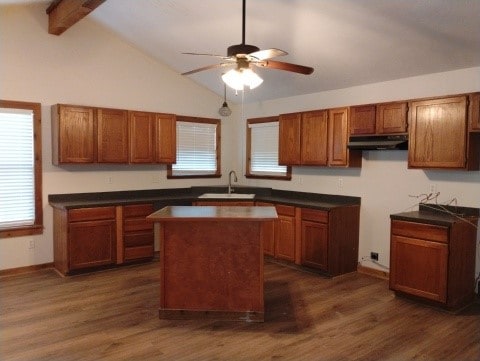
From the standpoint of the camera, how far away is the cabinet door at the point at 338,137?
471cm

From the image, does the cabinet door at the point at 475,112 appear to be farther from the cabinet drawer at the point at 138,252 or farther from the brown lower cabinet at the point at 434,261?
the cabinet drawer at the point at 138,252

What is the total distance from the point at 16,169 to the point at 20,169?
0.04 metres

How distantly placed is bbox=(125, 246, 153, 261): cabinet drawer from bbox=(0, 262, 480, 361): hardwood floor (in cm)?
67

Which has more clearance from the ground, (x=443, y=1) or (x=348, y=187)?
(x=443, y=1)

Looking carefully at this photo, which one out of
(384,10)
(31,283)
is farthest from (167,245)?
(384,10)

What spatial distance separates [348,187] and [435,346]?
92.9 inches

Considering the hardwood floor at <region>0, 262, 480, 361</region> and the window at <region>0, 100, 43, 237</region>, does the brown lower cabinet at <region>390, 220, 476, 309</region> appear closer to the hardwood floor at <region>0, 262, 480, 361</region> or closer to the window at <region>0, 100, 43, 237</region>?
the hardwood floor at <region>0, 262, 480, 361</region>

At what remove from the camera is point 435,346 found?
2.97 metres

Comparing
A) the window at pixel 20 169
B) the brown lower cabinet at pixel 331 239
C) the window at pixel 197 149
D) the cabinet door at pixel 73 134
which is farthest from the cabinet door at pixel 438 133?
the window at pixel 20 169

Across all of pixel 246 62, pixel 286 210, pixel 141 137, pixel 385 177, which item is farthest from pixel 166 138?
pixel 385 177

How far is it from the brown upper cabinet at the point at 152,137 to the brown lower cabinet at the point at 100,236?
72cm

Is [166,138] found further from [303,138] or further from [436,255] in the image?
[436,255]

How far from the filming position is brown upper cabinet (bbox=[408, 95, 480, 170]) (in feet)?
12.0

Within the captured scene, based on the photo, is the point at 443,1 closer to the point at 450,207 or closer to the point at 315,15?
the point at 315,15
